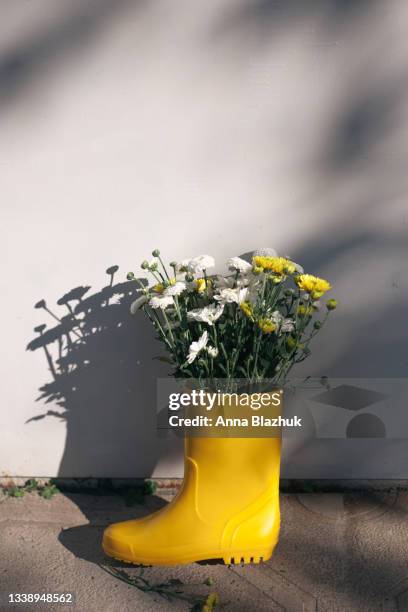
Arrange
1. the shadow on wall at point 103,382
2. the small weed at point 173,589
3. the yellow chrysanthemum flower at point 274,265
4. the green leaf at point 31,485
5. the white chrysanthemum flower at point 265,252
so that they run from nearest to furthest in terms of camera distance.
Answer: the small weed at point 173,589, the yellow chrysanthemum flower at point 274,265, the white chrysanthemum flower at point 265,252, the shadow on wall at point 103,382, the green leaf at point 31,485

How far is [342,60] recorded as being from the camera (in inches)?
103

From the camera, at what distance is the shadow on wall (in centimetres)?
284

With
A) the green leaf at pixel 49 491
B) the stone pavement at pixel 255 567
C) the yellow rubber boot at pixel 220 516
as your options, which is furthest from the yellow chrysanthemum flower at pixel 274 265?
the green leaf at pixel 49 491

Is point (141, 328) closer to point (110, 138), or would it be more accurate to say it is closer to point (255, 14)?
point (110, 138)

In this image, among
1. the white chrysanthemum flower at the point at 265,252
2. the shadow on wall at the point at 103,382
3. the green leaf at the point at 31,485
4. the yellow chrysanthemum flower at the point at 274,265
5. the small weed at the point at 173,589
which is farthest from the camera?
the green leaf at the point at 31,485

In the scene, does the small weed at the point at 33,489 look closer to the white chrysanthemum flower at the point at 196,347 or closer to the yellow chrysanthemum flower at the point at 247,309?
the white chrysanthemum flower at the point at 196,347

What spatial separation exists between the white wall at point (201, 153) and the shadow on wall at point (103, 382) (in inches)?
0.5

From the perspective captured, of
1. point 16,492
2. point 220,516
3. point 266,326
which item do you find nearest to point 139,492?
point 16,492

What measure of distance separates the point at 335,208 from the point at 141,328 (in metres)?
0.79

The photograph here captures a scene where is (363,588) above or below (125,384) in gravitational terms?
below

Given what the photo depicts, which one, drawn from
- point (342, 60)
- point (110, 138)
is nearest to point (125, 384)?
point (110, 138)

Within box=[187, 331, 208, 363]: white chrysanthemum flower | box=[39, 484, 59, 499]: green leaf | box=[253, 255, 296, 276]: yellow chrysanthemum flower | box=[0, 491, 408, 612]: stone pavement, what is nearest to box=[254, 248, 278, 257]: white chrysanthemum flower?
box=[253, 255, 296, 276]: yellow chrysanthemum flower

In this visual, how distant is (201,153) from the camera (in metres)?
2.69

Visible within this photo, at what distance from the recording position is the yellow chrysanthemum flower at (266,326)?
7.60 ft
